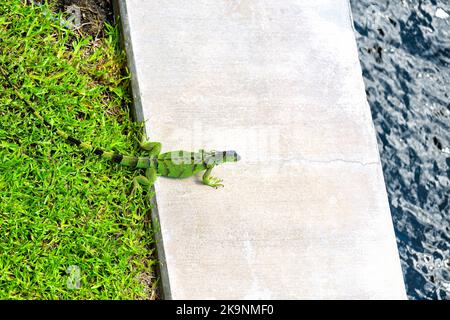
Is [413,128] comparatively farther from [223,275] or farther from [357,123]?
[223,275]

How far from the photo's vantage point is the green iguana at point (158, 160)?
432 centimetres

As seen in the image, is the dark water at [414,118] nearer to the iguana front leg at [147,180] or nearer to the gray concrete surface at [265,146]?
the gray concrete surface at [265,146]

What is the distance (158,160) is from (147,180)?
145 mm

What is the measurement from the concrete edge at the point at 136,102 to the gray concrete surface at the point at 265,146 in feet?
0.03

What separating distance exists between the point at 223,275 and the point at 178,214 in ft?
1.56

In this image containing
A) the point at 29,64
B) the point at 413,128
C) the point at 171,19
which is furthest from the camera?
the point at 413,128

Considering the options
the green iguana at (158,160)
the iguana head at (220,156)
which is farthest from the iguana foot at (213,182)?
the iguana head at (220,156)

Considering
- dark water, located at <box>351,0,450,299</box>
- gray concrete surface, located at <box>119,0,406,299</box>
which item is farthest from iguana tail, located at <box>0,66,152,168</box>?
dark water, located at <box>351,0,450,299</box>

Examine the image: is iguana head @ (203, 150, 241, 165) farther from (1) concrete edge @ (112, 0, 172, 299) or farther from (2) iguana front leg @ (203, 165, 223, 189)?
(1) concrete edge @ (112, 0, 172, 299)

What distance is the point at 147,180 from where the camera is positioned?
4.36m

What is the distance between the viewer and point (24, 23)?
448 cm

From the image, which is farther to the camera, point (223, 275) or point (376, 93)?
point (376, 93)
